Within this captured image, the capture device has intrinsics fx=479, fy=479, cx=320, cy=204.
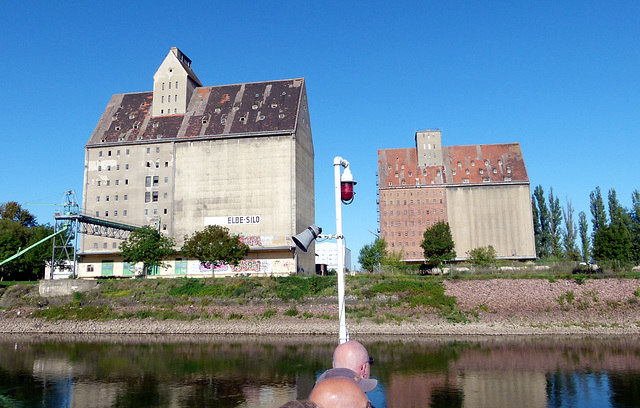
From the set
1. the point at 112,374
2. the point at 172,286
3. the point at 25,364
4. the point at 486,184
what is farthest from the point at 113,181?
the point at 486,184

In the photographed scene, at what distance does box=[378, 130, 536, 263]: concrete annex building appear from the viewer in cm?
8694

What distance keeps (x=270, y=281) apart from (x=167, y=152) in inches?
1149

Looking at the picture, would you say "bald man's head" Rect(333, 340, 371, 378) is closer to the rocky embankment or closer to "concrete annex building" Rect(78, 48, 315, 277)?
the rocky embankment

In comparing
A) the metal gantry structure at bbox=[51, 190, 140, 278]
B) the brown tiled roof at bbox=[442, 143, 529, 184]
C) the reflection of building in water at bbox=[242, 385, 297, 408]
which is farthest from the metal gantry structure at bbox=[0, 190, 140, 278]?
the brown tiled roof at bbox=[442, 143, 529, 184]

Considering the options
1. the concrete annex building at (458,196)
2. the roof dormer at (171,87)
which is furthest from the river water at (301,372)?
the concrete annex building at (458,196)

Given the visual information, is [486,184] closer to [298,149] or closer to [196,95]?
[298,149]

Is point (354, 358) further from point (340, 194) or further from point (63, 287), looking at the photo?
point (63, 287)

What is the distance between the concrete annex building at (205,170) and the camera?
65.7m

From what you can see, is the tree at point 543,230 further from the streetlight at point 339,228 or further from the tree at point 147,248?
the streetlight at point 339,228

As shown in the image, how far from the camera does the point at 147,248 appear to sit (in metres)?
60.7

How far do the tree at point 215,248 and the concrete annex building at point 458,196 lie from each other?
3882cm

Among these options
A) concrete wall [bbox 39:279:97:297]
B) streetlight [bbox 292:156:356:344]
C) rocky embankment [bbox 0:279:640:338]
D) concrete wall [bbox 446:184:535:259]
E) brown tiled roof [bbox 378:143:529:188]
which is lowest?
rocky embankment [bbox 0:279:640:338]

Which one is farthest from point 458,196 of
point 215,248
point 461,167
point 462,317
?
point 215,248

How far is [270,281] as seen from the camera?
5272cm
